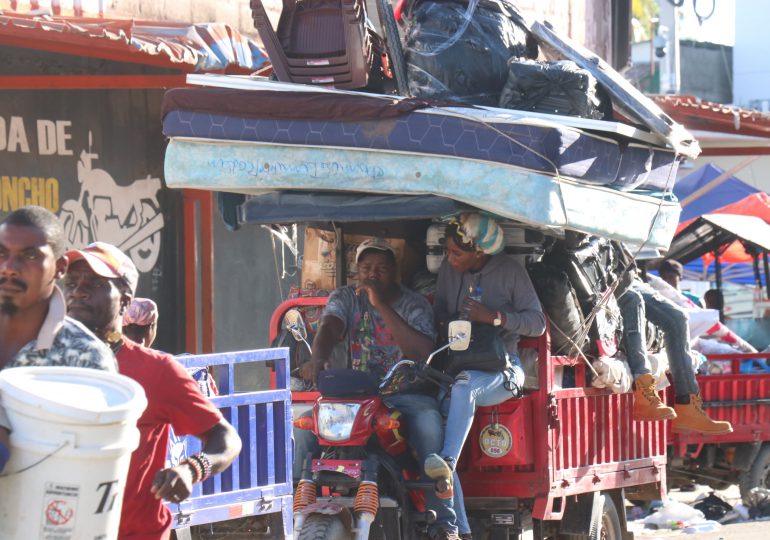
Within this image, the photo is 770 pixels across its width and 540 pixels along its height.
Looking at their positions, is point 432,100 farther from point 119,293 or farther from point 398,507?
point 119,293

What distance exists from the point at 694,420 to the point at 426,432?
3.33 metres

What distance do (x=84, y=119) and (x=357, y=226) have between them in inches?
188

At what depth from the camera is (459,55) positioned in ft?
24.3

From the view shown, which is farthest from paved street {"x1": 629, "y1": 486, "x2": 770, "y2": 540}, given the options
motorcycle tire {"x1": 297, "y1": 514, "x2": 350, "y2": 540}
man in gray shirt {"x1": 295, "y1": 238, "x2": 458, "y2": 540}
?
motorcycle tire {"x1": 297, "y1": 514, "x2": 350, "y2": 540}

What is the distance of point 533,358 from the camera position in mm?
7598

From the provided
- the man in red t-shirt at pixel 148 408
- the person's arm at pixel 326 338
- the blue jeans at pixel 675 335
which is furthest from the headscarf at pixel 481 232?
the man in red t-shirt at pixel 148 408

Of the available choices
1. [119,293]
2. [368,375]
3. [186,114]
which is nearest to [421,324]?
[368,375]

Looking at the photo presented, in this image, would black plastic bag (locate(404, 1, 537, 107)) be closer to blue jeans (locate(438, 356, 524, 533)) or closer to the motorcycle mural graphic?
blue jeans (locate(438, 356, 524, 533))

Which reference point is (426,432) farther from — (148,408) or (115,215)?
(115,215)

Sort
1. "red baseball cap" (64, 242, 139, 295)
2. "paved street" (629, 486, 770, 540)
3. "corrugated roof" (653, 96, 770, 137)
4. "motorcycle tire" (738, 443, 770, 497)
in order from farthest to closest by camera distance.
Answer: "corrugated roof" (653, 96, 770, 137)
"motorcycle tire" (738, 443, 770, 497)
"paved street" (629, 486, 770, 540)
"red baseball cap" (64, 242, 139, 295)

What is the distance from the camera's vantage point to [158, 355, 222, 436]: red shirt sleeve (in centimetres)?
415

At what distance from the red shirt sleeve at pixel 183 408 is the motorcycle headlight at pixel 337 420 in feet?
8.58

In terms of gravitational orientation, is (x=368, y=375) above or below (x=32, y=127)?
below

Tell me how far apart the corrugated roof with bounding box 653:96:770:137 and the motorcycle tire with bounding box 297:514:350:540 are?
10.6 meters
